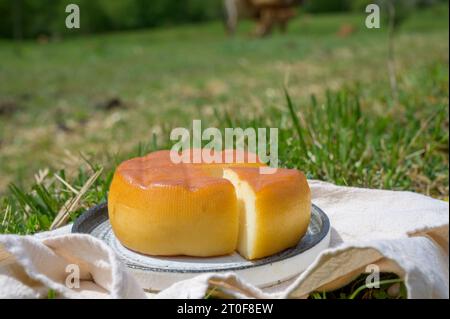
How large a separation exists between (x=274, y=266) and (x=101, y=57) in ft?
35.0

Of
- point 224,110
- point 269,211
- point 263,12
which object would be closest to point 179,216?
point 269,211

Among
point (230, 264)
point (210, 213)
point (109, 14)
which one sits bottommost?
point (230, 264)

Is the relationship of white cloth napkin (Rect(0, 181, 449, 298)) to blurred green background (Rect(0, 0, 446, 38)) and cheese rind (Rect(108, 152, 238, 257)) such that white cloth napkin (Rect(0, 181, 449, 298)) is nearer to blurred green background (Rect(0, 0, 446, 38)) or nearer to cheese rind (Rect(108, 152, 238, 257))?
cheese rind (Rect(108, 152, 238, 257))

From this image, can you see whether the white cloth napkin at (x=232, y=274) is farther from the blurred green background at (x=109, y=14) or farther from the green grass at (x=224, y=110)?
the blurred green background at (x=109, y=14)

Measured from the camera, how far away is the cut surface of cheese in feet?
4.69

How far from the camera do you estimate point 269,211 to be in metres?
1.43

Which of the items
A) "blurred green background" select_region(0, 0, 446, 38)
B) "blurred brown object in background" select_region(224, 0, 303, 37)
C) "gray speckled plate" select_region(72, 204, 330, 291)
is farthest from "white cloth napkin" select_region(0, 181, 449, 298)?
"blurred green background" select_region(0, 0, 446, 38)

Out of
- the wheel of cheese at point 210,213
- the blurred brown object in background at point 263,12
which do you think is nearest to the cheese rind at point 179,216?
the wheel of cheese at point 210,213

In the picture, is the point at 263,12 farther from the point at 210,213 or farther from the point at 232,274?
the point at 232,274

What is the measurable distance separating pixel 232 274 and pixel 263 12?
1456cm

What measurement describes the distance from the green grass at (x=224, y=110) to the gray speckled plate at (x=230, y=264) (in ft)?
0.34

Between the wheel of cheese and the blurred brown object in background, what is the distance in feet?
45.1

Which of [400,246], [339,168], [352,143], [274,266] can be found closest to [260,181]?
[274,266]

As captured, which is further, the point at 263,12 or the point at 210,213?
the point at 263,12
